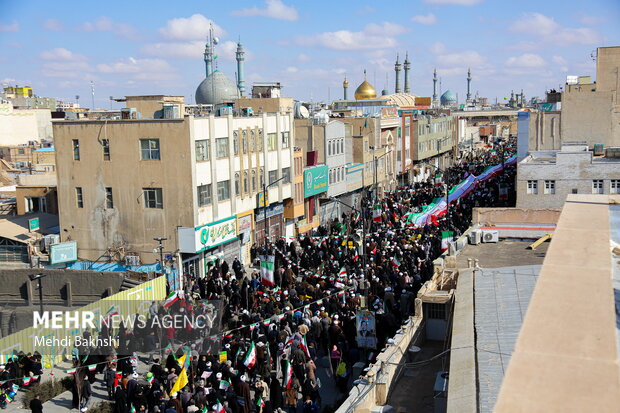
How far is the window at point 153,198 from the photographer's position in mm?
31141

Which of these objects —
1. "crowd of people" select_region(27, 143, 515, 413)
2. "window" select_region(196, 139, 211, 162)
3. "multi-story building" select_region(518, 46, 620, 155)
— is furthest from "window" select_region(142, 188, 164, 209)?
"multi-story building" select_region(518, 46, 620, 155)

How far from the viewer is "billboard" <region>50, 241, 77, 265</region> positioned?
30.7m

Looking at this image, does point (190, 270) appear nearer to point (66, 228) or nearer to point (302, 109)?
point (66, 228)

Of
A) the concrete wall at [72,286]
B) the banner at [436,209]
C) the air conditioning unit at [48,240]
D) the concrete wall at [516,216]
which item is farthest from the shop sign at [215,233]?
the concrete wall at [516,216]

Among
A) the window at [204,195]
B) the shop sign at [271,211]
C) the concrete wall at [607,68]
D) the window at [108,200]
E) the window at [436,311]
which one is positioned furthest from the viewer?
the concrete wall at [607,68]

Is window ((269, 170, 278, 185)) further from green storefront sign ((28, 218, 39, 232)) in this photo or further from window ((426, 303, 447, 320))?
window ((426, 303, 447, 320))

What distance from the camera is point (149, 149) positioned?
30781 millimetres

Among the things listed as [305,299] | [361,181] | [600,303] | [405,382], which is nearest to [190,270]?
[305,299]

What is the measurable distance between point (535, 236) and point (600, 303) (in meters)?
23.6

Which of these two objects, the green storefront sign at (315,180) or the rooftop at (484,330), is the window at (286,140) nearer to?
the green storefront sign at (315,180)

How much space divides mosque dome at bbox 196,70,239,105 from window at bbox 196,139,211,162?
27235 mm

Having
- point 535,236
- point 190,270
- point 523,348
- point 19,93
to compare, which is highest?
point 19,93

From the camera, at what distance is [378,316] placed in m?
19.1

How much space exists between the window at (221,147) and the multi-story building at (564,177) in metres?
16.3
